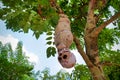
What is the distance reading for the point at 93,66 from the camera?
17.3ft

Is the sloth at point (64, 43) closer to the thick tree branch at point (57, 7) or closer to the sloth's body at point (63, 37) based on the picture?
the sloth's body at point (63, 37)


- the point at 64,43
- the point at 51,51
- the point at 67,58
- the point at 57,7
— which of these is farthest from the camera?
the point at 51,51

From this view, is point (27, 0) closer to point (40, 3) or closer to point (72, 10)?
point (40, 3)

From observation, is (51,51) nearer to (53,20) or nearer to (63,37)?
(53,20)

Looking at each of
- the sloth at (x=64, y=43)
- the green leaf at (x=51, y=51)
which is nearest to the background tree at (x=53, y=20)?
the green leaf at (x=51, y=51)

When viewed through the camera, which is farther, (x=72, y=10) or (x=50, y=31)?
(x=72, y=10)

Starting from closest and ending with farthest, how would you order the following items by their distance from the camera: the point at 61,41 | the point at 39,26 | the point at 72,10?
the point at 61,41 < the point at 39,26 < the point at 72,10

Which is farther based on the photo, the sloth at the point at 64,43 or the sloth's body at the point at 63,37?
the sloth's body at the point at 63,37

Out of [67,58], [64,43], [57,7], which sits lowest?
[67,58]

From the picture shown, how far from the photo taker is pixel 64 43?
2.54 meters

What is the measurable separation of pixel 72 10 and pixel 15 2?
3.17 m

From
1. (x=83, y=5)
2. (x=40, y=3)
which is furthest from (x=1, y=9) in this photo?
(x=83, y=5)

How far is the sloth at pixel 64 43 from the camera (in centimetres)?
236

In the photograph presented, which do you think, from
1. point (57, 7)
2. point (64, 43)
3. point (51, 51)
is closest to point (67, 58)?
point (64, 43)
